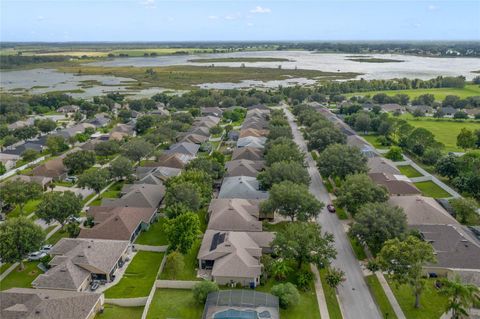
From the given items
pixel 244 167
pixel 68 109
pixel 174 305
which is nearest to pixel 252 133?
pixel 244 167

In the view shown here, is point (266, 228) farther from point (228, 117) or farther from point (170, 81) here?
point (170, 81)

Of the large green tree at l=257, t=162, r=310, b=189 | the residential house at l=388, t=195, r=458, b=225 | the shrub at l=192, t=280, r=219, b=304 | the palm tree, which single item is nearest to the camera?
the palm tree

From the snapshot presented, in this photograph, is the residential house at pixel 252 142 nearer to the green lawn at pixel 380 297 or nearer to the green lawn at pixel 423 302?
the green lawn at pixel 380 297

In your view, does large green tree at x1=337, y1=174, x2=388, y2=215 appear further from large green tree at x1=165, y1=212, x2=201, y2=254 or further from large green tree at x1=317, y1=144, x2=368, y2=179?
large green tree at x1=165, y1=212, x2=201, y2=254

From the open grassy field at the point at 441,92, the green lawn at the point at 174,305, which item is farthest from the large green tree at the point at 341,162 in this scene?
the open grassy field at the point at 441,92

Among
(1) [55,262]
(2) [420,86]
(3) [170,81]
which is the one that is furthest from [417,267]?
(3) [170,81]

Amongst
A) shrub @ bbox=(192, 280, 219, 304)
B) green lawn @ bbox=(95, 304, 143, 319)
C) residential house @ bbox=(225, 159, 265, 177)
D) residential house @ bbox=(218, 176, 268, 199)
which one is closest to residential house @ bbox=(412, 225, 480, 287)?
shrub @ bbox=(192, 280, 219, 304)
